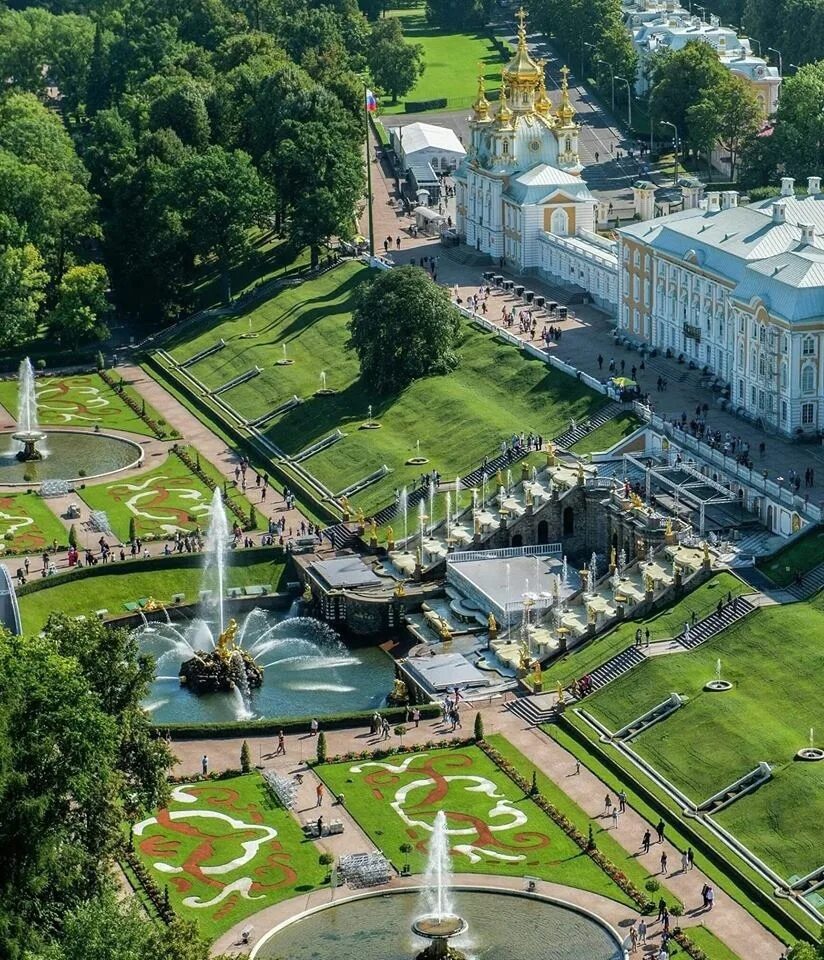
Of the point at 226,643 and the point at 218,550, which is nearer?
the point at 226,643

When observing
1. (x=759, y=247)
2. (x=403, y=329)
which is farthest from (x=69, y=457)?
(x=759, y=247)

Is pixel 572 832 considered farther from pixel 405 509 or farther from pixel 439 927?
pixel 405 509

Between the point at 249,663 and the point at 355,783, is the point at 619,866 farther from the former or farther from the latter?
the point at 249,663

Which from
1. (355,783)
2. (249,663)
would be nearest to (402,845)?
(355,783)

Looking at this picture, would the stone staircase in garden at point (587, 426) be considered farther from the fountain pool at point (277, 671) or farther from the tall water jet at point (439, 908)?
the tall water jet at point (439, 908)

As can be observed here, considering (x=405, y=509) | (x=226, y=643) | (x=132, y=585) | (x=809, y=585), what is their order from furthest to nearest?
1. (x=405, y=509)
2. (x=132, y=585)
3. (x=226, y=643)
4. (x=809, y=585)

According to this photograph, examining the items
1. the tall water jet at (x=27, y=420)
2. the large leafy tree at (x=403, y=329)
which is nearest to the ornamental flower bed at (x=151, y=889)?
the tall water jet at (x=27, y=420)

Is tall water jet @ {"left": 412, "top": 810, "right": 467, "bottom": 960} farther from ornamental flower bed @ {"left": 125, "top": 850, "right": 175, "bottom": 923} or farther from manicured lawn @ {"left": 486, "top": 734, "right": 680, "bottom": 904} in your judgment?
ornamental flower bed @ {"left": 125, "top": 850, "right": 175, "bottom": 923}
